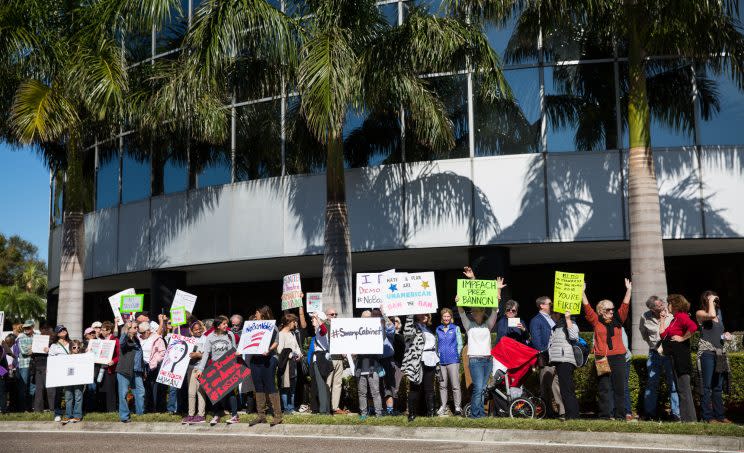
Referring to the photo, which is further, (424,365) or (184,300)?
(184,300)

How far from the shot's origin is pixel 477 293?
13.5 meters

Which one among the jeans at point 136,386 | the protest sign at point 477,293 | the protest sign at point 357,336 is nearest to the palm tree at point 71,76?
the jeans at point 136,386

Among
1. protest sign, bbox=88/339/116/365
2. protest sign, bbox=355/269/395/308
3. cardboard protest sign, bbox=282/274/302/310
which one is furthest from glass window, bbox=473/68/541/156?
protest sign, bbox=88/339/116/365

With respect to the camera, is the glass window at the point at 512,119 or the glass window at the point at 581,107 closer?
the glass window at the point at 581,107

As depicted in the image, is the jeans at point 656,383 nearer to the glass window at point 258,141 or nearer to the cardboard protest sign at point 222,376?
the cardboard protest sign at point 222,376

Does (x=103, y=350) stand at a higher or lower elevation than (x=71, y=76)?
lower

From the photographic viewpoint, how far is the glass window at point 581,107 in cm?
2080

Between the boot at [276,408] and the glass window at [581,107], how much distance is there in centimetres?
1019

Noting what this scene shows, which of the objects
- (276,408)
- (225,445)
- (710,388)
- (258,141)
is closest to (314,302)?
(276,408)

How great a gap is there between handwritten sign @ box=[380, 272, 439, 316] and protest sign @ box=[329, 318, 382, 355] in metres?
0.47

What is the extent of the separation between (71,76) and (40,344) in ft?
19.0

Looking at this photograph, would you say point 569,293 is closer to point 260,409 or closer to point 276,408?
point 276,408

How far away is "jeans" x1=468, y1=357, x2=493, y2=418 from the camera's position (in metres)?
12.8

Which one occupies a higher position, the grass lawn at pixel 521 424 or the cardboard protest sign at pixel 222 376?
the cardboard protest sign at pixel 222 376
